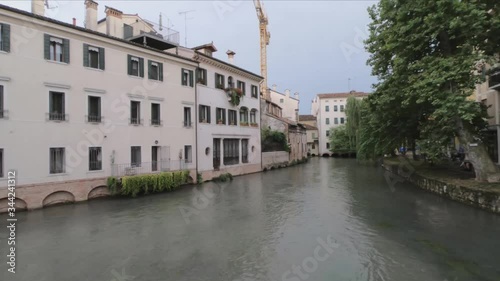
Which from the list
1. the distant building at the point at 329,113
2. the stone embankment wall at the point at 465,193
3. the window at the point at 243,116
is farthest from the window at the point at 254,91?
the distant building at the point at 329,113

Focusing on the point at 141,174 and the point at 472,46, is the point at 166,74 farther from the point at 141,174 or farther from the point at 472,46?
the point at 472,46

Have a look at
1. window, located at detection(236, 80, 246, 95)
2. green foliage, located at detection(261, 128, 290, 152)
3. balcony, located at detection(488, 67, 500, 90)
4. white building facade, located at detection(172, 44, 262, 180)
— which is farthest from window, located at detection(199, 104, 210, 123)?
balcony, located at detection(488, 67, 500, 90)

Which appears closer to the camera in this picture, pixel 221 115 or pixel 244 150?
pixel 221 115

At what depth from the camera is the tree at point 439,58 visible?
1267cm

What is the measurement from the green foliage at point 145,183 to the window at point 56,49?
697 cm

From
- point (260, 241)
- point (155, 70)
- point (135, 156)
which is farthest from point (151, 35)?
point (260, 241)

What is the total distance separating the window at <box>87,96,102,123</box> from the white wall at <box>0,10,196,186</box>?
270mm

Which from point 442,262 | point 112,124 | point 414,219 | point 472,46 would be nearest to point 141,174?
point 112,124

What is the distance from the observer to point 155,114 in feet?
69.4

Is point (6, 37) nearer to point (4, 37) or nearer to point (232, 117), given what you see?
point (4, 37)

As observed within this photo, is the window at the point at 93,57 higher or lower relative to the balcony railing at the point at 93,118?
higher

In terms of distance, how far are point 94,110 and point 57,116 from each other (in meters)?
2.07

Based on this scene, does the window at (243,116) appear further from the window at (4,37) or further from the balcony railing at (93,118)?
the window at (4,37)

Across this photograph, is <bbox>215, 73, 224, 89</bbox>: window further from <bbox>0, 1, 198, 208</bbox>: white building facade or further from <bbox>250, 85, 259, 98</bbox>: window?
<bbox>250, 85, 259, 98</bbox>: window
